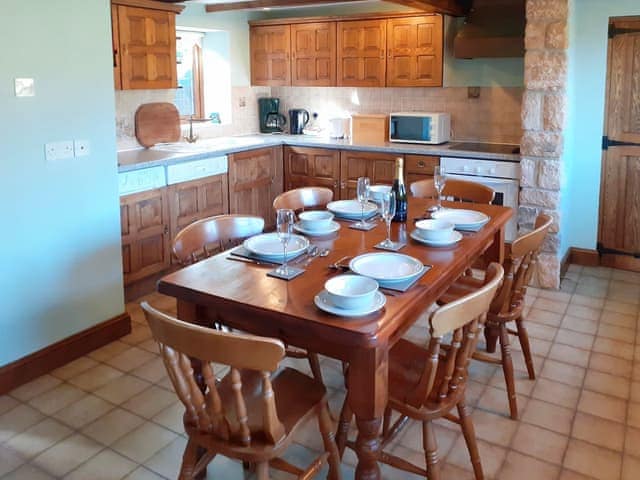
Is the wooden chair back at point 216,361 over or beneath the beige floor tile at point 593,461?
over

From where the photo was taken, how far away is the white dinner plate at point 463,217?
114 inches

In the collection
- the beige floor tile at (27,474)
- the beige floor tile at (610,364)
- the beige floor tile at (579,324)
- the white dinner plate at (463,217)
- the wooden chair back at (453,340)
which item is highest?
the white dinner plate at (463,217)

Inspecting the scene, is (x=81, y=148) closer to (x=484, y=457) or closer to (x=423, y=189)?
(x=423, y=189)

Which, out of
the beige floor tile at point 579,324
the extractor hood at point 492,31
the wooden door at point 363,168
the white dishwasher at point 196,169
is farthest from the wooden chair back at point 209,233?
the extractor hood at point 492,31

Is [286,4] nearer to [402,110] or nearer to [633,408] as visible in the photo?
[402,110]

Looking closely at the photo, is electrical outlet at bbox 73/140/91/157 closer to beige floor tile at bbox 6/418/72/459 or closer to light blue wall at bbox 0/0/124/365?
light blue wall at bbox 0/0/124/365

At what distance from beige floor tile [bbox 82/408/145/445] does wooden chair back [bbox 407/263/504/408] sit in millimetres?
1389

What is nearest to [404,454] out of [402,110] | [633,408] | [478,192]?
[633,408]

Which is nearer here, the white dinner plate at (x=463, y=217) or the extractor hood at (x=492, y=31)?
the white dinner plate at (x=463, y=217)

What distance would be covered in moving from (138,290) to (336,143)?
7.15 feet

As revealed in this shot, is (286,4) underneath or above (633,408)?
above

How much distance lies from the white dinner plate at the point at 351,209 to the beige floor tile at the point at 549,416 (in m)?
1.22

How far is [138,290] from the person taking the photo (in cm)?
446

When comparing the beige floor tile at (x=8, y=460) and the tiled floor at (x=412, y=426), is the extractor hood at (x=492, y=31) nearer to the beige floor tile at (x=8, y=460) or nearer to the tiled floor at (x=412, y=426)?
the tiled floor at (x=412, y=426)
